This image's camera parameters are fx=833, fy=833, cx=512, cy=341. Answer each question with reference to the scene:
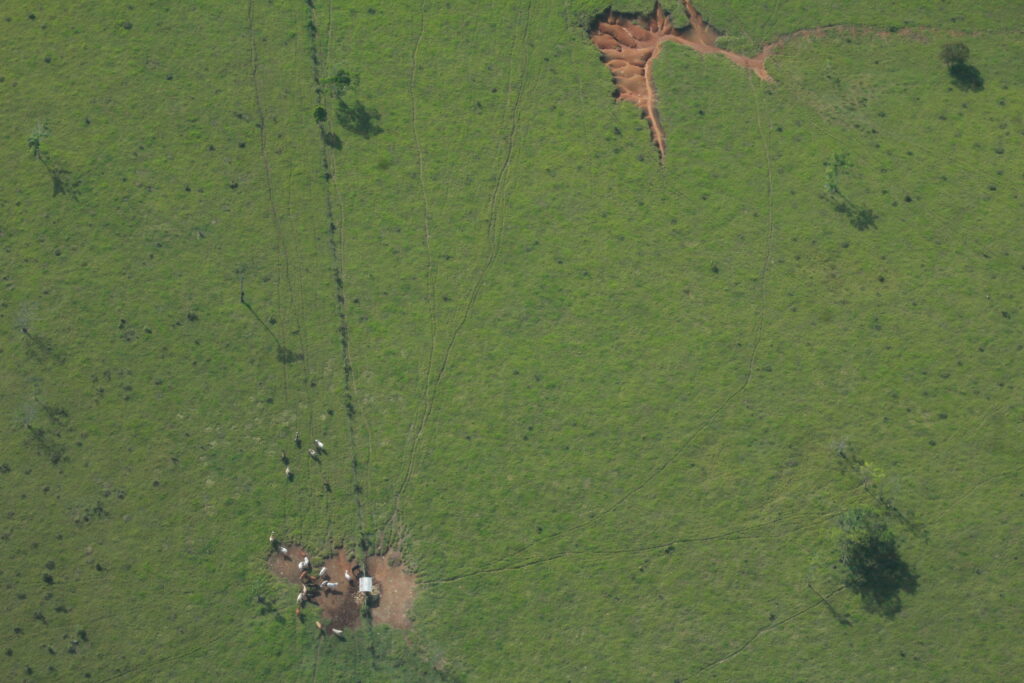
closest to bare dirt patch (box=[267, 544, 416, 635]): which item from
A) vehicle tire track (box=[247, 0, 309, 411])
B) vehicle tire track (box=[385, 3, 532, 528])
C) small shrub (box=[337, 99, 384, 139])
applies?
vehicle tire track (box=[385, 3, 532, 528])

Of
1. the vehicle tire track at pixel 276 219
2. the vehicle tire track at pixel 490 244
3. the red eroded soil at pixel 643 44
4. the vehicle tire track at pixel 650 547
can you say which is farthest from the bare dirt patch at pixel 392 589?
the red eroded soil at pixel 643 44

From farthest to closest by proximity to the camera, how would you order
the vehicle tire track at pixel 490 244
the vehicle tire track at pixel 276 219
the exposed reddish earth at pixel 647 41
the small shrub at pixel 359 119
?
the exposed reddish earth at pixel 647 41, the small shrub at pixel 359 119, the vehicle tire track at pixel 276 219, the vehicle tire track at pixel 490 244

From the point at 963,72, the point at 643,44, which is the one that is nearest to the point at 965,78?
the point at 963,72

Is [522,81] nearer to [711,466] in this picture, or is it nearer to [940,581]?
[711,466]

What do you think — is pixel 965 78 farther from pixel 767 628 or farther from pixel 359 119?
pixel 359 119

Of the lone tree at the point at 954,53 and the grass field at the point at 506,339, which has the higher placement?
the lone tree at the point at 954,53

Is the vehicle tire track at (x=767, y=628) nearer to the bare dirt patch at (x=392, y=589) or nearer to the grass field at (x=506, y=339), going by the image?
the grass field at (x=506, y=339)
